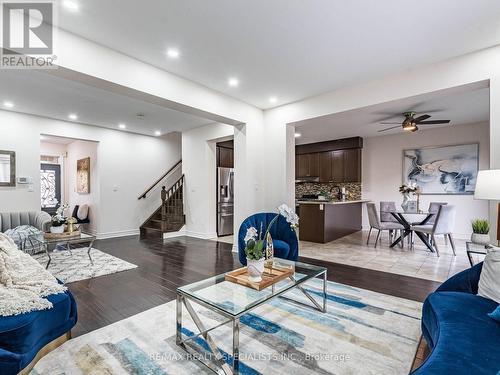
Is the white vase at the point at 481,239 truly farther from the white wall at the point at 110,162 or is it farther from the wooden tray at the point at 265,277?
the white wall at the point at 110,162

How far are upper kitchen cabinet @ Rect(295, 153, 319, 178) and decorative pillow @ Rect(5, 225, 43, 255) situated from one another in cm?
697

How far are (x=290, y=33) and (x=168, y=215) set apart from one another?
5.53 metres

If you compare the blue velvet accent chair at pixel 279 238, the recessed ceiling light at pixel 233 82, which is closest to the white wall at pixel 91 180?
the recessed ceiling light at pixel 233 82

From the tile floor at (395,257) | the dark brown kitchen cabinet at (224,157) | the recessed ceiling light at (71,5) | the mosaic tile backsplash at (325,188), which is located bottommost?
the tile floor at (395,257)

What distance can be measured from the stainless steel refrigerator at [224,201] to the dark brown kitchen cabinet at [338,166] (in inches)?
130

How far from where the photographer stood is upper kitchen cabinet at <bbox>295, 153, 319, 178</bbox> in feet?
27.5

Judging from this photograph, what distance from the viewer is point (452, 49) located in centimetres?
309

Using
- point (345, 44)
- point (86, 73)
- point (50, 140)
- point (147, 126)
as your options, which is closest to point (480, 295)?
point (345, 44)

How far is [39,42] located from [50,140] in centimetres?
673

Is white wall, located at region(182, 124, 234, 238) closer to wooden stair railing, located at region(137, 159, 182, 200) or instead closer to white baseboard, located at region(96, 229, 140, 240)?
wooden stair railing, located at region(137, 159, 182, 200)

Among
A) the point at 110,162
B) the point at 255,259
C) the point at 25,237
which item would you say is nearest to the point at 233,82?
the point at 255,259

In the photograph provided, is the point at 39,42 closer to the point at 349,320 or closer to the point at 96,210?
the point at 349,320

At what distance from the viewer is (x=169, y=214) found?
7016mm

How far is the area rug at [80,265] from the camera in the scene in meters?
3.62
